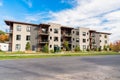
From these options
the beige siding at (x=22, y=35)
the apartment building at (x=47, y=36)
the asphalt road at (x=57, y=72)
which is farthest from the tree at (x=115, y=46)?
the asphalt road at (x=57, y=72)

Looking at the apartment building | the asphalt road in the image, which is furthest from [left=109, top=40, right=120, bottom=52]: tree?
the asphalt road

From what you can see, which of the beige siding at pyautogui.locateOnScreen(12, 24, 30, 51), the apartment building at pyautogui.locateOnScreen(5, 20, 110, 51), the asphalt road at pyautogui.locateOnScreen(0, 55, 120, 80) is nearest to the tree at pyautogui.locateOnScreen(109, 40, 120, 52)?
the apartment building at pyautogui.locateOnScreen(5, 20, 110, 51)

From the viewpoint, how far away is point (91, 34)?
2859 inches

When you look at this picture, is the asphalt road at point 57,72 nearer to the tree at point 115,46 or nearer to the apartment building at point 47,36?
the apartment building at point 47,36

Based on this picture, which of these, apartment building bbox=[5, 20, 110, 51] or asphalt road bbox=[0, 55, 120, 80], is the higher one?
apartment building bbox=[5, 20, 110, 51]

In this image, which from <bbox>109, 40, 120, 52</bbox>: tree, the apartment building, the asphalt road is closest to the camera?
the asphalt road

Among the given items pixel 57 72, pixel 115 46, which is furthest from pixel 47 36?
pixel 115 46

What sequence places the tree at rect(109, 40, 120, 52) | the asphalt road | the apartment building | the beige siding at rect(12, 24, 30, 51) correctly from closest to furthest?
the asphalt road
the beige siding at rect(12, 24, 30, 51)
the apartment building
the tree at rect(109, 40, 120, 52)

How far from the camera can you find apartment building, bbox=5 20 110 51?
167ft

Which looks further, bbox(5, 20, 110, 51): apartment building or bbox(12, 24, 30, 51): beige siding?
bbox(5, 20, 110, 51): apartment building

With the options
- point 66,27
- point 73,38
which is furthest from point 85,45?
point 66,27

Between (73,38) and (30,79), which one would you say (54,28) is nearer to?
(73,38)

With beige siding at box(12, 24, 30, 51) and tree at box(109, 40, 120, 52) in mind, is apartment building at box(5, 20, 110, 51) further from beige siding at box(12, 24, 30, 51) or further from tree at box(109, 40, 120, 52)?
tree at box(109, 40, 120, 52)

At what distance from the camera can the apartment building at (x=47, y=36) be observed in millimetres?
50781
